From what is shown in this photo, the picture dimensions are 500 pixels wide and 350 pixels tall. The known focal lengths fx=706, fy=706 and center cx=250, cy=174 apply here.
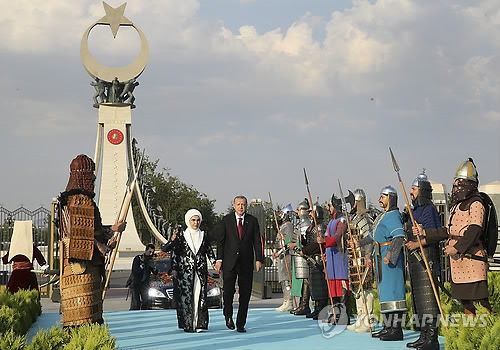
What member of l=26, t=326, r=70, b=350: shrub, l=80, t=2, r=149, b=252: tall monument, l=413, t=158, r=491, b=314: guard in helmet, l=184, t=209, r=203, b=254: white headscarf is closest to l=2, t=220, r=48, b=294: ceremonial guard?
l=184, t=209, r=203, b=254: white headscarf

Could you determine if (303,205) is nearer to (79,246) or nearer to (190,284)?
(190,284)

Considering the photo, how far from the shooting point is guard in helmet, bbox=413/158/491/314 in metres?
7.25

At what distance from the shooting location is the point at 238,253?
10.1 meters

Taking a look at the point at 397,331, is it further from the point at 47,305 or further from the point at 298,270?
the point at 47,305

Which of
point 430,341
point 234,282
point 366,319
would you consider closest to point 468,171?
point 430,341

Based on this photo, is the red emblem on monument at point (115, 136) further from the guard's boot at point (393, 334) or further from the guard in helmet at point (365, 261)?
the guard's boot at point (393, 334)

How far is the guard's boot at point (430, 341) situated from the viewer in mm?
7727

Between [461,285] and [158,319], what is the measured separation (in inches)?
231

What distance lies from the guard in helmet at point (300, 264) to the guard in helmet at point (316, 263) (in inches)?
Result: 6.7

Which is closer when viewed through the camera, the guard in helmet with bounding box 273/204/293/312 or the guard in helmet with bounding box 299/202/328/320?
the guard in helmet with bounding box 299/202/328/320

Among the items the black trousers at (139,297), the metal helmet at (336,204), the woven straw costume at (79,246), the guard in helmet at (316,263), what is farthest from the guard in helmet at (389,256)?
the black trousers at (139,297)

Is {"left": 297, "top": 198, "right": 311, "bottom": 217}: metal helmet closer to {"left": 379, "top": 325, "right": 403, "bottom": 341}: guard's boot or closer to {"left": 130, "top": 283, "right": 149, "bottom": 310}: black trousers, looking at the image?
{"left": 379, "top": 325, "right": 403, "bottom": 341}: guard's boot

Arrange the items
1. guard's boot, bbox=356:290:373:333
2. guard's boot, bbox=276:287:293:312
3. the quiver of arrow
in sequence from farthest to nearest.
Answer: guard's boot, bbox=276:287:293:312 → guard's boot, bbox=356:290:373:333 → the quiver of arrow

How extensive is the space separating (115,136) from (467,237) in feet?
75.2
